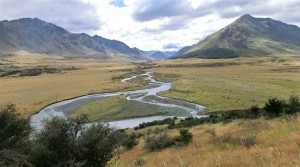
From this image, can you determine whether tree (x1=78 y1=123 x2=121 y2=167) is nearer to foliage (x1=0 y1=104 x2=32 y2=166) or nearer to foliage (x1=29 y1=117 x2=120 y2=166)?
foliage (x1=29 y1=117 x2=120 y2=166)

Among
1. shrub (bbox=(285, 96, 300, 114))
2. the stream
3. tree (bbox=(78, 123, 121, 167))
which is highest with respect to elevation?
tree (bbox=(78, 123, 121, 167))

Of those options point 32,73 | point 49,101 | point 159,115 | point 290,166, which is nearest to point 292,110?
point 159,115

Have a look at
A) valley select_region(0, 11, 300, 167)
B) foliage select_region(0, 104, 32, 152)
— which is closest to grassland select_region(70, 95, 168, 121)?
valley select_region(0, 11, 300, 167)

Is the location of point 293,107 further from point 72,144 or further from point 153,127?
point 72,144

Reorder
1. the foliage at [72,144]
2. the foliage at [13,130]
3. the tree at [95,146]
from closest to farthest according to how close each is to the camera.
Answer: the foliage at [72,144] < the tree at [95,146] < the foliage at [13,130]

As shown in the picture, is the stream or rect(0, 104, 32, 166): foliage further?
the stream

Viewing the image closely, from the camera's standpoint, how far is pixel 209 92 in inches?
3258

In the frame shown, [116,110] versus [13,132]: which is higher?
[13,132]

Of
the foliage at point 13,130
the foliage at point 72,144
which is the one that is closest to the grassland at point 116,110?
the foliage at point 13,130

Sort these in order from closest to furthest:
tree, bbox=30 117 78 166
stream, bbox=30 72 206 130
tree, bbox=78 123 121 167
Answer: tree, bbox=30 117 78 166 → tree, bbox=78 123 121 167 → stream, bbox=30 72 206 130

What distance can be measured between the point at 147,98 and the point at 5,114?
209 feet

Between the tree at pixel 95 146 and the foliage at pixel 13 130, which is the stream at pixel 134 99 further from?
the tree at pixel 95 146

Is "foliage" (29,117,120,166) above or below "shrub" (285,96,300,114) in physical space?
above

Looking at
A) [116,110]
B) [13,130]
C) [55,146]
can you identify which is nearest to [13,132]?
[13,130]
